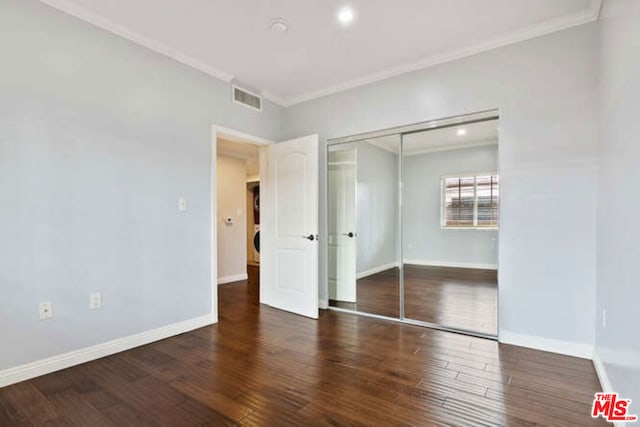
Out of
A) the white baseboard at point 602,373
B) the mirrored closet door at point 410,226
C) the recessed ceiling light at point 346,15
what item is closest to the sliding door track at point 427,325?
Answer: the mirrored closet door at point 410,226

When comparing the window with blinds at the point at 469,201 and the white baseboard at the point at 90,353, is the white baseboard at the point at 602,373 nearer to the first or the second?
the window with blinds at the point at 469,201

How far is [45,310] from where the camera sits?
220 cm

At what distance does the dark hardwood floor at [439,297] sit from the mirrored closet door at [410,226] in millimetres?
12

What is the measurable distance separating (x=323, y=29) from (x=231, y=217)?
387cm

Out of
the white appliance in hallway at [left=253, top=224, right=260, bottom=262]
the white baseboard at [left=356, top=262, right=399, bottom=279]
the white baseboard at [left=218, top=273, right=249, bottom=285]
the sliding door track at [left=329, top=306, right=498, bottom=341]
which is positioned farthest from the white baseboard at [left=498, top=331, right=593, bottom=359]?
the white appliance in hallway at [left=253, top=224, right=260, bottom=262]

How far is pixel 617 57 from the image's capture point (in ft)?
5.79

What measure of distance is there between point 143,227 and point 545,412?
320 centimetres

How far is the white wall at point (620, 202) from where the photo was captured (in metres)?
1.40

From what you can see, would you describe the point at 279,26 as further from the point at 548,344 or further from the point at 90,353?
the point at 548,344

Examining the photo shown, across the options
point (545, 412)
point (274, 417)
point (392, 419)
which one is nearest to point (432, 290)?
point (545, 412)

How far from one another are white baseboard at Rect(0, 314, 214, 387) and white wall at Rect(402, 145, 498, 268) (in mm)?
3190

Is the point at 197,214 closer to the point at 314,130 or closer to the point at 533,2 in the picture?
the point at 314,130

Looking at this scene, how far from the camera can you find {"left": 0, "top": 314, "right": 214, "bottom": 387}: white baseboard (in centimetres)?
208

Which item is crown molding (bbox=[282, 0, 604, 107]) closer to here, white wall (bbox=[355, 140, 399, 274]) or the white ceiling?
the white ceiling
